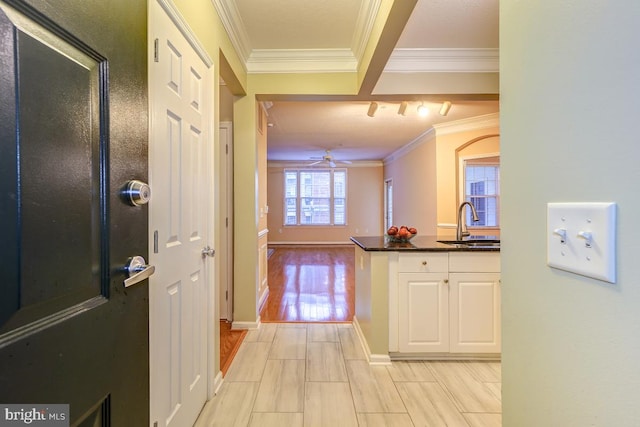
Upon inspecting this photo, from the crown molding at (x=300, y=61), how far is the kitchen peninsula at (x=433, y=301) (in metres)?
1.76

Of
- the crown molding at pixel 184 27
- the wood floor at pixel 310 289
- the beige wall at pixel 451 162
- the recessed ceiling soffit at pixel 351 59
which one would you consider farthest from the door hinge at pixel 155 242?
the beige wall at pixel 451 162

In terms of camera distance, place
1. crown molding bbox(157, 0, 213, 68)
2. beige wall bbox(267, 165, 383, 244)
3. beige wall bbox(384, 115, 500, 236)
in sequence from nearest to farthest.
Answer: crown molding bbox(157, 0, 213, 68)
beige wall bbox(384, 115, 500, 236)
beige wall bbox(267, 165, 383, 244)

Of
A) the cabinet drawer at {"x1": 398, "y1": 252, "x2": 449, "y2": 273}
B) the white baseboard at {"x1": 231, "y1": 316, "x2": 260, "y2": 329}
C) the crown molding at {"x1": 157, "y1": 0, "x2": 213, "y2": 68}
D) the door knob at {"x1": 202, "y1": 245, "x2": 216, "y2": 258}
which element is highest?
the crown molding at {"x1": 157, "y1": 0, "x2": 213, "y2": 68}

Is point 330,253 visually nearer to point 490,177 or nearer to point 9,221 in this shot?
point 490,177

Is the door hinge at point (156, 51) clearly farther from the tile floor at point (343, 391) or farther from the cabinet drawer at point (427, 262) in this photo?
the cabinet drawer at point (427, 262)

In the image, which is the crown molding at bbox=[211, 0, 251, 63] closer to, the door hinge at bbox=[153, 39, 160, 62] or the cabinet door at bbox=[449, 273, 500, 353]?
the door hinge at bbox=[153, 39, 160, 62]

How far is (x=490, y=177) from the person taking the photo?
5434 mm

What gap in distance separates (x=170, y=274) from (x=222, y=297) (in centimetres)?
190

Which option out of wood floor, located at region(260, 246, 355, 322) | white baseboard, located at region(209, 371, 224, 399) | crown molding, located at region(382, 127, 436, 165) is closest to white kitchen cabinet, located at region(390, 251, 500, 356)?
wood floor, located at region(260, 246, 355, 322)

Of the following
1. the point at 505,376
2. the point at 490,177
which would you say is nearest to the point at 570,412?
the point at 505,376

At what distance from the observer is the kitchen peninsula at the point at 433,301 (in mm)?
2232

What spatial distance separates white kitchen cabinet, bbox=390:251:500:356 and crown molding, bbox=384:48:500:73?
177cm

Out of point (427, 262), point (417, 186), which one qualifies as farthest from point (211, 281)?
point (417, 186)

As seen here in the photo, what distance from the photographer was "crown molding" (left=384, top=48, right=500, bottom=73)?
9.00ft
